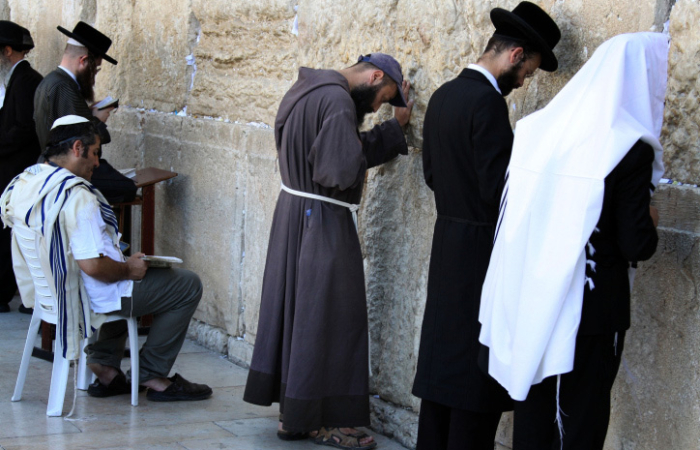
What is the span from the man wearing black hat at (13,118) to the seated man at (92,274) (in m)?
2.12

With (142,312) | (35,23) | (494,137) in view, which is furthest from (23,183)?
(35,23)

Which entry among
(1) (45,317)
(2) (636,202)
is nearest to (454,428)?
(2) (636,202)

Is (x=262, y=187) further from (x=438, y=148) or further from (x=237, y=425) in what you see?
(x=438, y=148)

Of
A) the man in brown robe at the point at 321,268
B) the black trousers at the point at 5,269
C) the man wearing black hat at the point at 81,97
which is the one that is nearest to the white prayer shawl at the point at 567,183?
the man in brown robe at the point at 321,268

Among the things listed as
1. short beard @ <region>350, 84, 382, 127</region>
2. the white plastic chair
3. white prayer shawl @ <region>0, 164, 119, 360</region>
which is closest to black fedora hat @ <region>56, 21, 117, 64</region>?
white prayer shawl @ <region>0, 164, 119, 360</region>

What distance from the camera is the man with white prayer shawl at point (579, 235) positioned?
95.7 inches

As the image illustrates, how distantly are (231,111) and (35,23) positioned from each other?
379 centimetres

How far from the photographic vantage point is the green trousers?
4.40 meters

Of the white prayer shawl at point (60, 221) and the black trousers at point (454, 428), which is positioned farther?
the white prayer shawl at point (60, 221)

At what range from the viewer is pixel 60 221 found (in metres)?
4.01

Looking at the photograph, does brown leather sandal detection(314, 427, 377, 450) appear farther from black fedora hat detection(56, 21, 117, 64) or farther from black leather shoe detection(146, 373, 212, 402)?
black fedora hat detection(56, 21, 117, 64)

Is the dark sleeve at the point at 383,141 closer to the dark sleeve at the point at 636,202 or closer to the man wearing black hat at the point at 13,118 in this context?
the dark sleeve at the point at 636,202

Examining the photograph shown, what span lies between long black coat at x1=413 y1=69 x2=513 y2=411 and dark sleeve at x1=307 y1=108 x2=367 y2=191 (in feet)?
1.22

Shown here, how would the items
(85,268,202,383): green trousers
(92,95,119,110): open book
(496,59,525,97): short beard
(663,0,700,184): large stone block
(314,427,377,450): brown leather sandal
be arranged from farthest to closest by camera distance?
(92,95,119,110): open book → (85,268,202,383): green trousers → (314,427,377,450): brown leather sandal → (496,59,525,97): short beard → (663,0,700,184): large stone block
